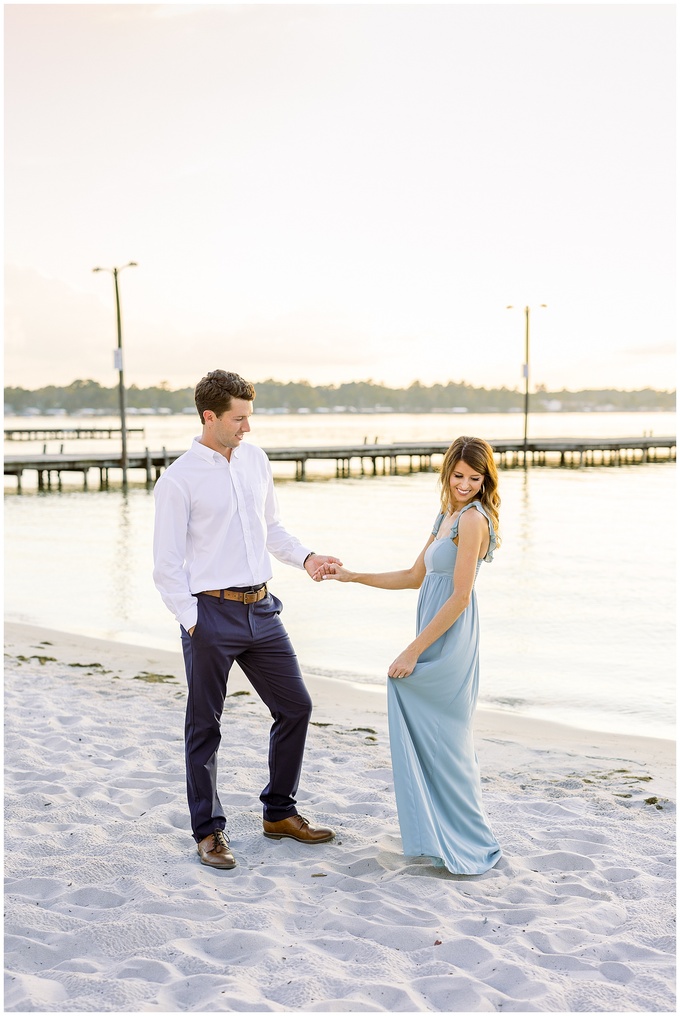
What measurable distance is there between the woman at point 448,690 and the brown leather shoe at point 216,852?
74 centimetres

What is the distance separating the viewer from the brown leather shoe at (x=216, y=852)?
379cm

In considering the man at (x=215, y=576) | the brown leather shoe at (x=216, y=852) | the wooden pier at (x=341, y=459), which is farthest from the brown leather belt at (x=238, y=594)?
the wooden pier at (x=341, y=459)

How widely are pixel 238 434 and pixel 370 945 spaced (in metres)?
2.02

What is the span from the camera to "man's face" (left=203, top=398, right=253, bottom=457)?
3.79m

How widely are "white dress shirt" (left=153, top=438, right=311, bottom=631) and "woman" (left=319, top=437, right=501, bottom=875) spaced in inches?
30.1

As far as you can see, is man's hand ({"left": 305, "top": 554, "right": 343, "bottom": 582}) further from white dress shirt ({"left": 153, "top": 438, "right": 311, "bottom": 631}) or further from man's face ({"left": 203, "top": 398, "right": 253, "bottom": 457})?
man's face ({"left": 203, "top": 398, "right": 253, "bottom": 457})

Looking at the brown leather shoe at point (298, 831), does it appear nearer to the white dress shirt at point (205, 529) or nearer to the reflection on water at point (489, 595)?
the white dress shirt at point (205, 529)

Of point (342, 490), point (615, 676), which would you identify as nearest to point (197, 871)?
point (615, 676)

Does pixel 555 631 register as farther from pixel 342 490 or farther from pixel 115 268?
pixel 115 268

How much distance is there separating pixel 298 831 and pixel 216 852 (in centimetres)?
45

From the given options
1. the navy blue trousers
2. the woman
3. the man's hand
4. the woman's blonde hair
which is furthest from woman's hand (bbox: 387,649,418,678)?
the man's hand

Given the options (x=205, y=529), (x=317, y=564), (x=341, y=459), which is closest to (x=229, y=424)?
(x=205, y=529)

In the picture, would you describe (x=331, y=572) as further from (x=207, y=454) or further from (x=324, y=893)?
(x=324, y=893)

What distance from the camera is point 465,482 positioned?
3.74 m
